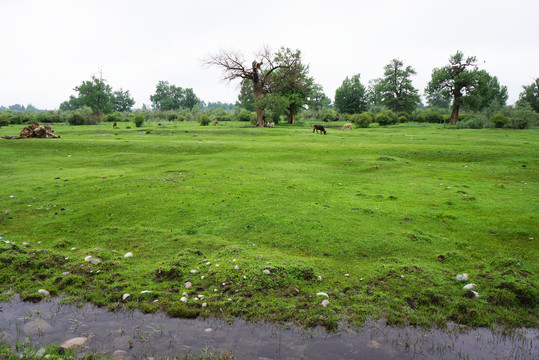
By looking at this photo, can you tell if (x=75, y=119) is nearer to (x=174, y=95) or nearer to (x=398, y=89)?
(x=398, y=89)

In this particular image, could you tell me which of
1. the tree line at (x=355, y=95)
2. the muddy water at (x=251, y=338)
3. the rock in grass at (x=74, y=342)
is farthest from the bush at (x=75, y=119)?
the rock in grass at (x=74, y=342)

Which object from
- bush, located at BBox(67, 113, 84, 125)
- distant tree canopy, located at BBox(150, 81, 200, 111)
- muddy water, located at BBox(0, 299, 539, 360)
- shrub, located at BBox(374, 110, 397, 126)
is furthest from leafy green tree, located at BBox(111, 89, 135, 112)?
muddy water, located at BBox(0, 299, 539, 360)

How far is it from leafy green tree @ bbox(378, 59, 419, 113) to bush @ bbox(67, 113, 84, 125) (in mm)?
70077

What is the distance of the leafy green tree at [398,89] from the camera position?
265 feet

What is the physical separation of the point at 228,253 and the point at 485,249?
21.1 feet

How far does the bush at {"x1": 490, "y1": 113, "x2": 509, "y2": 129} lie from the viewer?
4547cm

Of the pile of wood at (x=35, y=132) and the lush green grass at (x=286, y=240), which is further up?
the pile of wood at (x=35, y=132)

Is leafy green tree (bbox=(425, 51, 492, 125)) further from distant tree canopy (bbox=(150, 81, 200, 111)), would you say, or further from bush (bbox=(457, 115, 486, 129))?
distant tree canopy (bbox=(150, 81, 200, 111))

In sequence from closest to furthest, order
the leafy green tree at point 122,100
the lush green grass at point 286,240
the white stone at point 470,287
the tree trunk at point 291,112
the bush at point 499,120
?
the lush green grass at point 286,240 < the white stone at point 470,287 < the bush at point 499,120 < the tree trunk at point 291,112 < the leafy green tree at point 122,100

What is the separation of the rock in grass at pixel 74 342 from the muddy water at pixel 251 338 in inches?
3.5

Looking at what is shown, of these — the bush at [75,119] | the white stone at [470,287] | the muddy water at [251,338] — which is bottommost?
the muddy water at [251,338]

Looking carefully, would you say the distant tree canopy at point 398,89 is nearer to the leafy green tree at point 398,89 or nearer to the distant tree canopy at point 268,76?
the leafy green tree at point 398,89

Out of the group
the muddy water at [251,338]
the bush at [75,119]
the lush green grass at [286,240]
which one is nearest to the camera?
the muddy water at [251,338]

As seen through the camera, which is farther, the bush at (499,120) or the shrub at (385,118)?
the shrub at (385,118)
